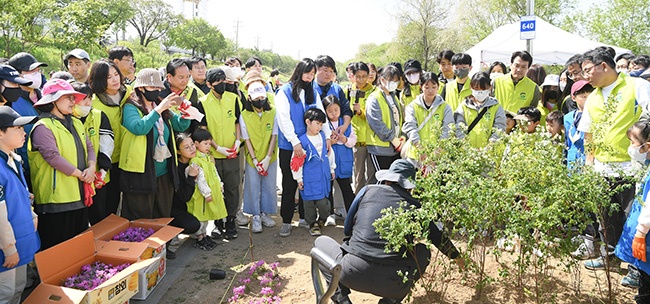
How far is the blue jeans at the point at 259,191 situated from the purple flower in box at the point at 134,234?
4.50ft

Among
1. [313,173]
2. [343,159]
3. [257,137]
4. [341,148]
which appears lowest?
[313,173]

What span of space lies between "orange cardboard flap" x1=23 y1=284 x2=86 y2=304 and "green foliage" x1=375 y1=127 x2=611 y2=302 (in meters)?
1.84

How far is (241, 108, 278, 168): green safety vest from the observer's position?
4.95m

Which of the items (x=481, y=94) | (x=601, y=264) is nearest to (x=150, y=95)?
(x=481, y=94)

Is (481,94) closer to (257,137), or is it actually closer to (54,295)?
(257,137)

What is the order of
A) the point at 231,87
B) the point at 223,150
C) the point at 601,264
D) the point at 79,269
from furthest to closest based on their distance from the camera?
1. the point at 231,87
2. the point at 223,150
3. the point at 601,264
4. the point at 79,269

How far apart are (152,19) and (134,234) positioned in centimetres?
6510

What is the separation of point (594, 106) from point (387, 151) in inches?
84.1

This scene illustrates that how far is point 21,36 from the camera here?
14.7 metres

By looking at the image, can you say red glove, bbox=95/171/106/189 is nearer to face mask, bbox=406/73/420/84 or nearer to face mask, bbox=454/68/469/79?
face mask, bbox=406/73/420/84

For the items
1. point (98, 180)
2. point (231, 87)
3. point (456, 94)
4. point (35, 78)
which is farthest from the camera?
point (456, 94)

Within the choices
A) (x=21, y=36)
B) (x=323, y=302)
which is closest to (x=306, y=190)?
(x=323, y=302)

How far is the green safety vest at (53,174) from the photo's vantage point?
3328 mm

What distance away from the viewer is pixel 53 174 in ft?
11.0
